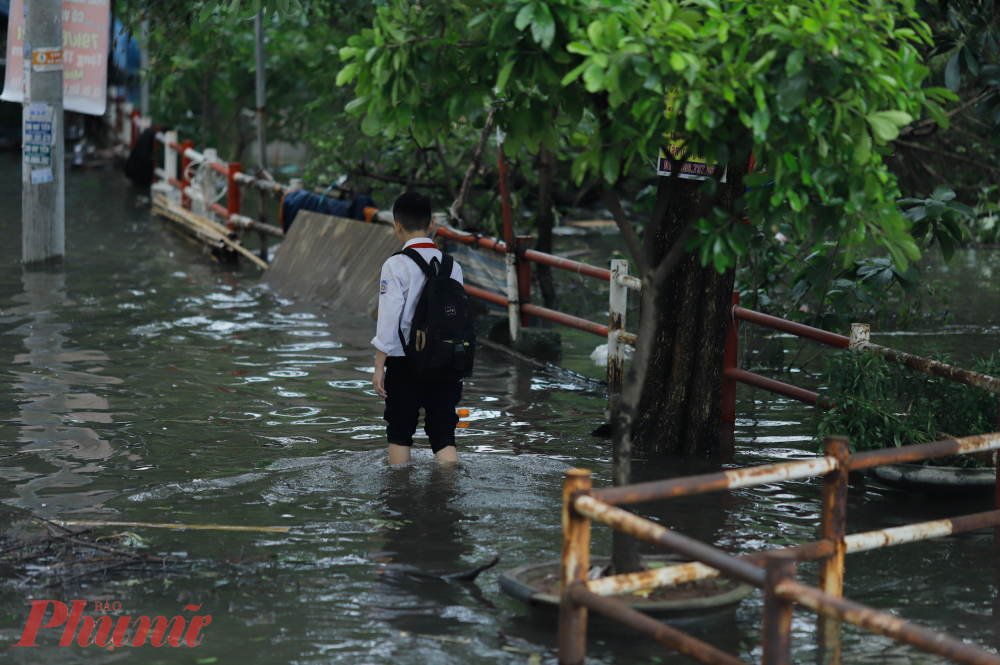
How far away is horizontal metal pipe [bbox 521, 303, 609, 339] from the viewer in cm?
830

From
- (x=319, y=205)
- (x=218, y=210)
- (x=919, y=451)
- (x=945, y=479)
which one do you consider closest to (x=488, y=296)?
(x=319, y=205)

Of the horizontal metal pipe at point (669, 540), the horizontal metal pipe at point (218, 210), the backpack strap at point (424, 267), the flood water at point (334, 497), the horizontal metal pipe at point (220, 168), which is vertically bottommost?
the flood water at point (334, 497)

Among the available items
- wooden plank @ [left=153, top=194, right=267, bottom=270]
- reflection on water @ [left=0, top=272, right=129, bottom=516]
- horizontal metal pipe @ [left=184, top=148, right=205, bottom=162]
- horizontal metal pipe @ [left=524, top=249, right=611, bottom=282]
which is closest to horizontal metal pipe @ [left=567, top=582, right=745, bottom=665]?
reflection on water @ [left=0, top=272, right=129, bottom=516]

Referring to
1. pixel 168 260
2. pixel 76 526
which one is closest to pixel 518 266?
pixel 76 526

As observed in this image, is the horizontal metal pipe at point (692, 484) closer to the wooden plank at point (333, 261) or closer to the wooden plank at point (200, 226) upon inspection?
the wooden plank at point (333, 261)

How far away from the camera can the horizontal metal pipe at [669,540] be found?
2.99m

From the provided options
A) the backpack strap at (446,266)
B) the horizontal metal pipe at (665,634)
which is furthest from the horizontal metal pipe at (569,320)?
the horizontal metal pipe at (665,634)

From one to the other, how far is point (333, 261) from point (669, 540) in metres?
9.12

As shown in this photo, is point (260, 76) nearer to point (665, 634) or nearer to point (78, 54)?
point (78, 54)

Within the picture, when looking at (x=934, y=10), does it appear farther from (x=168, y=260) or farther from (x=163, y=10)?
(x=168, y=260)

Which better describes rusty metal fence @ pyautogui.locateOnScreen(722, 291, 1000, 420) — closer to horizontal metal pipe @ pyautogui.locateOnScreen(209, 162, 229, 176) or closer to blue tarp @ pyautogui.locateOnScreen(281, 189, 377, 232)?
blue tarp @ pyautogui.locateOnScreen(281, 189, 377, 232)

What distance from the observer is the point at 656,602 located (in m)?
4.00

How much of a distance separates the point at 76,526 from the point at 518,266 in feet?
16.9

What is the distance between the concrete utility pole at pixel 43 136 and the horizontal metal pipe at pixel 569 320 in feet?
22.3
